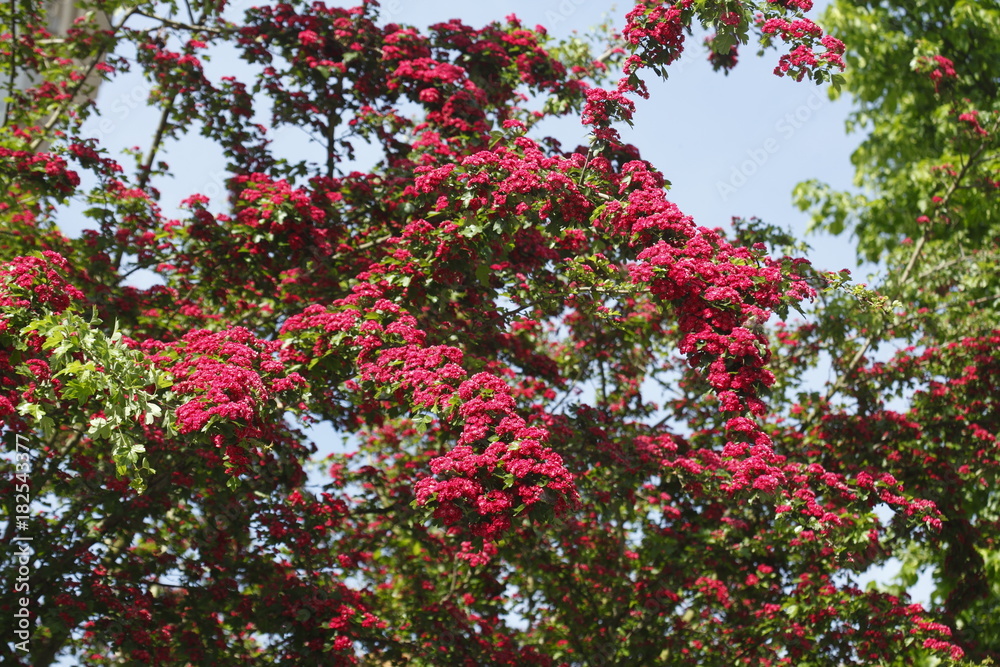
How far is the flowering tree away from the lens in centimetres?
470

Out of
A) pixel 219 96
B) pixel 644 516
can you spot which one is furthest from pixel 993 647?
pixel 219 96

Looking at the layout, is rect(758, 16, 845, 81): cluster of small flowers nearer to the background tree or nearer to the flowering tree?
the flowering tree

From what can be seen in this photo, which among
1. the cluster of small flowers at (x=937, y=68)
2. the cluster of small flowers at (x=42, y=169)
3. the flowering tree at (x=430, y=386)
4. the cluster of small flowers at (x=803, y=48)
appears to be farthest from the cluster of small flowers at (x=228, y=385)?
the cluster of small flowers at (x=937, y=68)

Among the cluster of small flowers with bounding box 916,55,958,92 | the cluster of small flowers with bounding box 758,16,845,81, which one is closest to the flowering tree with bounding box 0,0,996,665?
the cluster of small flowers with bounding box 758,16,845,81

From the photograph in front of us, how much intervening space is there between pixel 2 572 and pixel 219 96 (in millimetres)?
4780

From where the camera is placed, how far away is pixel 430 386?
4.63m

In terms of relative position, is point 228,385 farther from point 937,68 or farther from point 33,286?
point 937,68

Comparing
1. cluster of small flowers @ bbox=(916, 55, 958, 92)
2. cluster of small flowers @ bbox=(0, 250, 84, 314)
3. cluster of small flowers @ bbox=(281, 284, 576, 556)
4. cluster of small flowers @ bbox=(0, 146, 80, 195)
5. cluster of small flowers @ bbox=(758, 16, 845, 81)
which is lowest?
cluster of small flowers @ bbox=(281, 284, 576, 556)

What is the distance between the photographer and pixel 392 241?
6.50 m

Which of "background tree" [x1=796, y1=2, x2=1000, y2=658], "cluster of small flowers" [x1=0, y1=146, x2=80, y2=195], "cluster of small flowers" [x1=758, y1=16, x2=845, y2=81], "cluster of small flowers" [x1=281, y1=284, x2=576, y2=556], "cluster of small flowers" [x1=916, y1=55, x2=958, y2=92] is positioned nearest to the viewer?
"cluster of small flowers" [x1=281, y1=284, x2=576, y2=556]

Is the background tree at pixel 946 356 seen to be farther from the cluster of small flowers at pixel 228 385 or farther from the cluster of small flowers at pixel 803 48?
the cluster of small flowers at pixel 228 385

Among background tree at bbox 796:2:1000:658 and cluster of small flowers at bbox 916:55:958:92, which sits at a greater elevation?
cluster of small flowers at bbox 916:55:958:92

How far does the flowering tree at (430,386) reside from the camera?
4695mm

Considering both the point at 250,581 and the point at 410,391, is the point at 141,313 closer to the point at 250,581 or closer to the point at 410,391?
the point at 250,581
